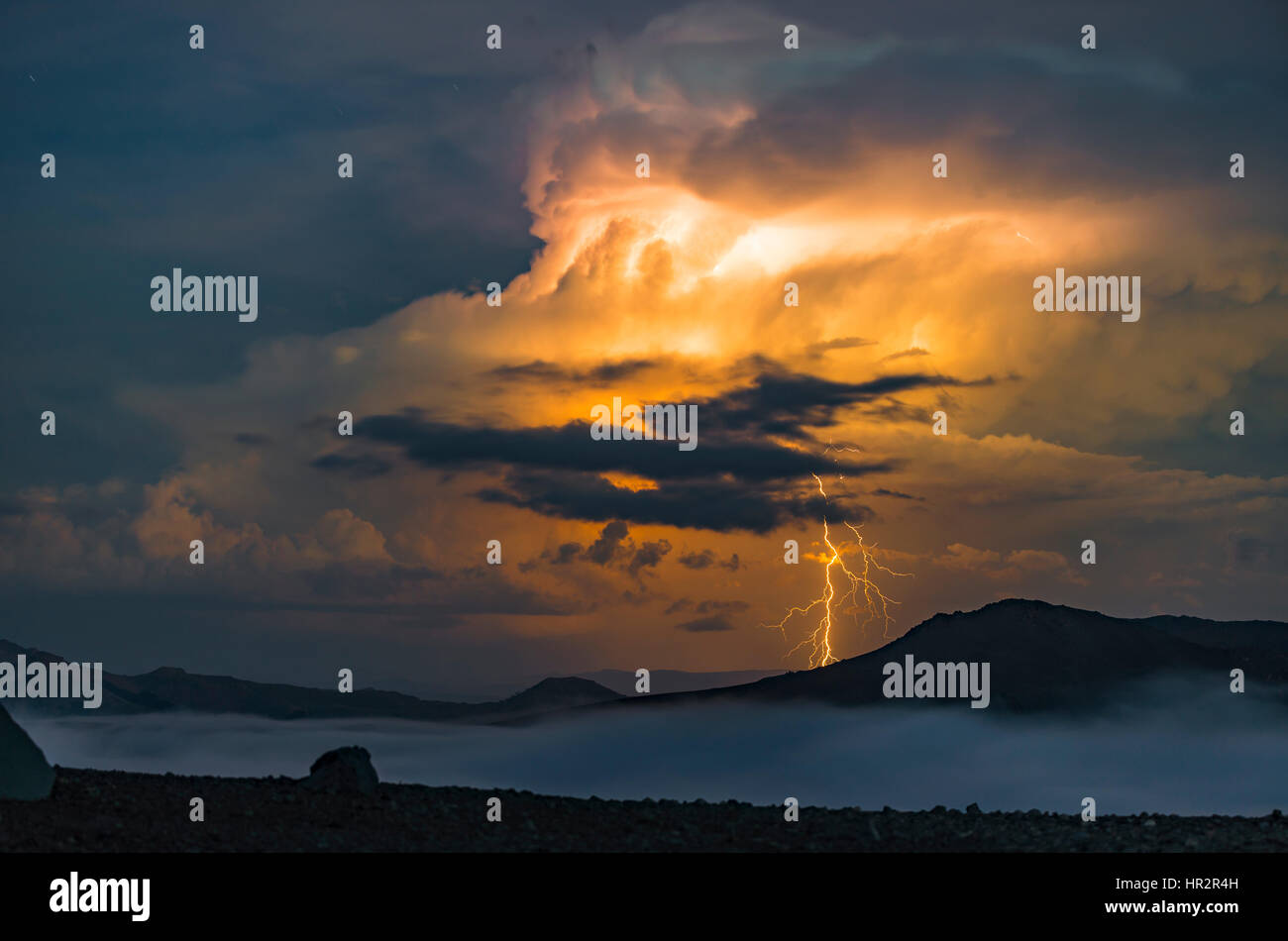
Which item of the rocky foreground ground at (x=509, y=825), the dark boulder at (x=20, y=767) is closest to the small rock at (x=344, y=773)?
the rocky foreground ground at (x=509, y=825)

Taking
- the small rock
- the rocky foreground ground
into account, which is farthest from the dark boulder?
the small rock

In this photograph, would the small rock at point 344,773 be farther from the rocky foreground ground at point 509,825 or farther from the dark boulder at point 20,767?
the dark boulder at point 20,767

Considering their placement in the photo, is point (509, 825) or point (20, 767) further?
point (20, 767)

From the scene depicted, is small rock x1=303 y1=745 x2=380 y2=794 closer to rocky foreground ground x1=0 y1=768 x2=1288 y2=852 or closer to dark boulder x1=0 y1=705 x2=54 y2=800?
rocky foreground ground x1=0 y1=768 x2=1288 y2=852

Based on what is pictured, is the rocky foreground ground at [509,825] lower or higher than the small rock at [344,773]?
lower

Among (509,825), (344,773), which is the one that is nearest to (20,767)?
(344,773)

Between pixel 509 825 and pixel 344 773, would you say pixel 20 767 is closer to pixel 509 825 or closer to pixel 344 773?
pixel 344 773
